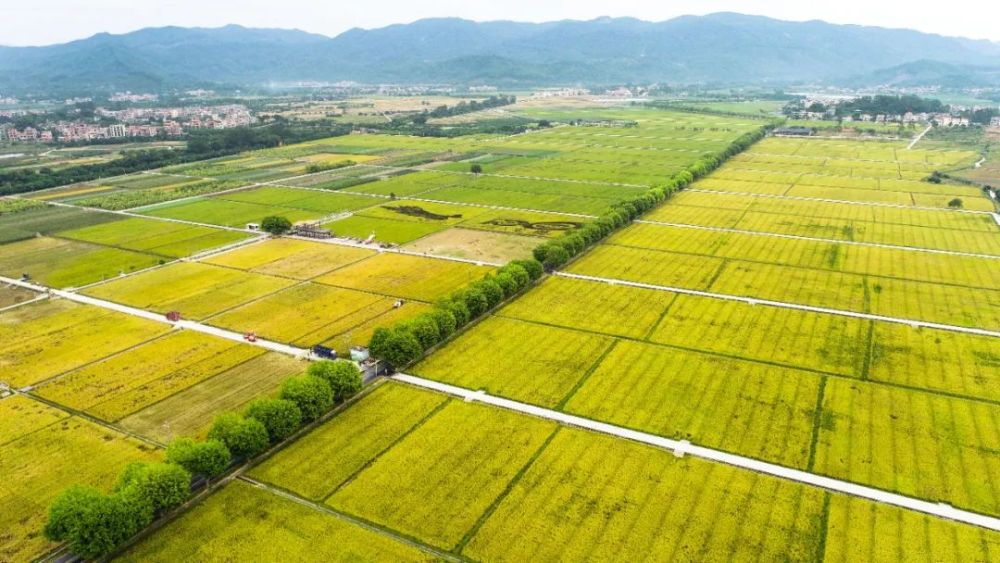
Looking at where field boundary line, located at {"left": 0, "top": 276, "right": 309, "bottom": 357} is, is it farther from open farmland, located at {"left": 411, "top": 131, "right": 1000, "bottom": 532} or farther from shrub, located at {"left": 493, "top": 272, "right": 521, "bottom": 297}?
shrub, located at {"left": 493, "top": 272, "right": 521, "bottom": 297}

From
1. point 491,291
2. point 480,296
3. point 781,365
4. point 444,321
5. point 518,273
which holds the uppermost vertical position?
point 518,273

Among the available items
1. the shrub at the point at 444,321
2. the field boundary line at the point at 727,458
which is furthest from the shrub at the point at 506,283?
the field boundary line at the point at 727,458

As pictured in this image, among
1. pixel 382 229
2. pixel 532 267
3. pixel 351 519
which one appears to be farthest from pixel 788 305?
pixel 382 229

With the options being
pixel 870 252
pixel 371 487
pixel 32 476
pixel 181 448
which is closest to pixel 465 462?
pixel 371 487

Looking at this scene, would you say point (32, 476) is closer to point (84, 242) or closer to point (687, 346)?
point (687, 346)

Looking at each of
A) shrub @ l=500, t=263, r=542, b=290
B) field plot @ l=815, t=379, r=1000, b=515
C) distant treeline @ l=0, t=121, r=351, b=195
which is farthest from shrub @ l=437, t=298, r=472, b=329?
distant treeline @ l=0, t=121, r=351, b=195

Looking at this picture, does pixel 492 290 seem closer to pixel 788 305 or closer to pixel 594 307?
pixel 594 307
